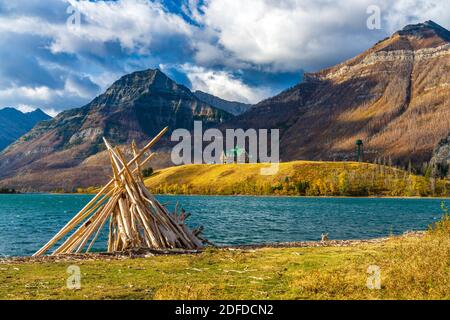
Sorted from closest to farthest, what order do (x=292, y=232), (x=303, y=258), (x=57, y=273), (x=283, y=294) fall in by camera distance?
(x=283, y=294), (x=57, y=273), (x=303, y=258), (x=292, y=232)

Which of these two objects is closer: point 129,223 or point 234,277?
point 234,277

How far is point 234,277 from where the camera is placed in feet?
52.3

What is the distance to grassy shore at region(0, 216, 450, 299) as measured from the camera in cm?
1238

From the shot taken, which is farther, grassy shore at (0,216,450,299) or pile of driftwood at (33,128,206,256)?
pile of driftwood at (33,128,206,256)

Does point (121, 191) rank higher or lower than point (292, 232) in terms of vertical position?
higher

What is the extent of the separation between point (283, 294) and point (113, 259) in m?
11.5

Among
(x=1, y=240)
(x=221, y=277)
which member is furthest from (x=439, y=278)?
(x=1, y=240)

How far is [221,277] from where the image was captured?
15.9 meters

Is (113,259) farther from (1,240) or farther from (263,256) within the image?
(1,240)

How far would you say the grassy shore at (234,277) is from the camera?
1238 cm

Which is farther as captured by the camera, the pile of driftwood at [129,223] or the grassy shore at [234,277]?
the pile of driftwood at [129,223]

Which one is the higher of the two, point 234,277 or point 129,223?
point 129,223
